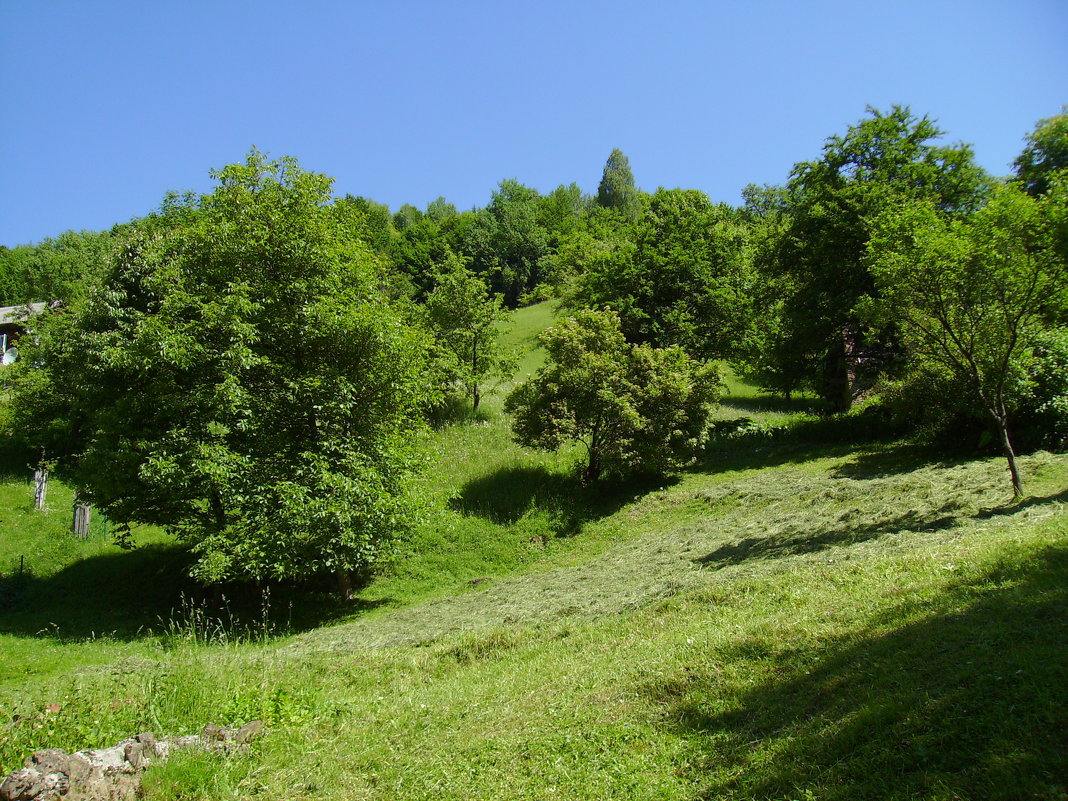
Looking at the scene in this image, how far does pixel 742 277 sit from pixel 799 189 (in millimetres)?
4800

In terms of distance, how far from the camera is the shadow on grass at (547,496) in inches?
833

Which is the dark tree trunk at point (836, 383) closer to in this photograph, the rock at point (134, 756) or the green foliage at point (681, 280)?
the green foliage at point (681, 280)

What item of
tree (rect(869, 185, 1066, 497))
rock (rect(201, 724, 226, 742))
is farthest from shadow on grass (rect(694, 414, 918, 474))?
rock (rect(201, 724, 226, 742))

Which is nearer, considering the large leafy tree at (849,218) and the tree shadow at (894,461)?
the tree shadow at (894,461)

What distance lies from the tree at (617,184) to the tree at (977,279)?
80.5 meters

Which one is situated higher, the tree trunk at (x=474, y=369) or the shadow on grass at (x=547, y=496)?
the tree trunk at (x=474, y=369)

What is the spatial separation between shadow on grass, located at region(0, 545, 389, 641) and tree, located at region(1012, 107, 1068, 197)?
39628 mm

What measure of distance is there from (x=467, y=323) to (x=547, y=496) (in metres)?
11.4

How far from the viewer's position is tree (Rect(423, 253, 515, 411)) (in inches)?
1174

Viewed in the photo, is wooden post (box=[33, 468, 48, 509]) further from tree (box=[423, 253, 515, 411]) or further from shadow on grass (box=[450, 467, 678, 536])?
tree (box=[423, 253, 515, 411])

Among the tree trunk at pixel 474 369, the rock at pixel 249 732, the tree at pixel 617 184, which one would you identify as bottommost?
the rock at pixel 249 732

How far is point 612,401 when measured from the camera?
21250mm

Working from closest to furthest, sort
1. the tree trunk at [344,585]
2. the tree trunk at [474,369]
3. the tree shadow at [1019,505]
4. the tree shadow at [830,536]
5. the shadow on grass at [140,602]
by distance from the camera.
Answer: the tree shadow at [1019,505]
the tree shadow at [830,536]
the shadow on grass at [140,602]
the tree trunk at [344,585]
the tree trunk at [474,369]

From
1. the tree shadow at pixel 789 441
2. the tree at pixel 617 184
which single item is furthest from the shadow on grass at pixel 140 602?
the tree at pixel 617 184
